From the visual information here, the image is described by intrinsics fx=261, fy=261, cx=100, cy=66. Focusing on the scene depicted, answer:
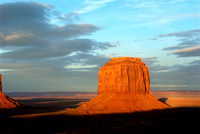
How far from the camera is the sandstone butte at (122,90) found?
69188 mm

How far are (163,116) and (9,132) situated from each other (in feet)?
127

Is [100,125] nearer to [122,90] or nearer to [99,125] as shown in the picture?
[99,125]

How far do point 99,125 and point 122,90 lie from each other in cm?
2272

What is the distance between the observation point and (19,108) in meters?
A: 83.2

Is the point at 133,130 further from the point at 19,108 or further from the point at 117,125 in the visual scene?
the point at 19,108

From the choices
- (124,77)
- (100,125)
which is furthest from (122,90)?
(100,125)

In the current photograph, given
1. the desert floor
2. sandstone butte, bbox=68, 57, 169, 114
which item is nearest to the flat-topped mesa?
sandstone butte, bbox=68, 57, 169, 114

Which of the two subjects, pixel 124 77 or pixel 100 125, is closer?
pixel 100 125

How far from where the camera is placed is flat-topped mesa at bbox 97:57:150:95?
7481 centimetres

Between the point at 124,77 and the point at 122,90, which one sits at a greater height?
the point at 124,77

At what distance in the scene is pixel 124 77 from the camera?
7506 cm

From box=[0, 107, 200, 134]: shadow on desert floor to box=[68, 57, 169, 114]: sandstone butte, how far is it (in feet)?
11.0

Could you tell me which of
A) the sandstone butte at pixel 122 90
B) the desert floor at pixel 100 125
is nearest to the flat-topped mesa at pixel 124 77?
the sandstone butte at pixel 122 90

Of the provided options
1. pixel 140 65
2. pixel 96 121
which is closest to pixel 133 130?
pixel 96 121
